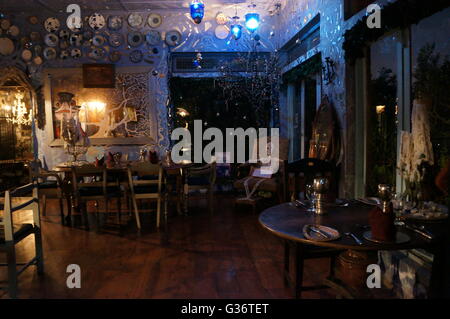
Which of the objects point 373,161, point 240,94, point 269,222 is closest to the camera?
point 269,222

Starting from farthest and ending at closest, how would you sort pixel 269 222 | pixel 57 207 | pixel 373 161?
pixel 57 207
pixel 373 161
pixel 269 222

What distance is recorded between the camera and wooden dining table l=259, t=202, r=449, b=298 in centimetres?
164

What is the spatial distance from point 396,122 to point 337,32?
4.83 ft

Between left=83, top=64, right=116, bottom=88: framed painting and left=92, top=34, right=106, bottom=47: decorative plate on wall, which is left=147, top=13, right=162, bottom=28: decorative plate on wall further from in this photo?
left=83, top=64, right=116, bottom=88: framed painting

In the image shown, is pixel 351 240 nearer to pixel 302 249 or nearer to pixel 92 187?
pixel 302 249

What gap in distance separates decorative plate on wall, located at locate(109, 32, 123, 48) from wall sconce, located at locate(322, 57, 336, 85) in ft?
13.9

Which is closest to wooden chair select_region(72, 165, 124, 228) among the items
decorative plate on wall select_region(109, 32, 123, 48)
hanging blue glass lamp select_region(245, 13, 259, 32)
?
decorative plate on wall select_region(109, 32, 123, 48)

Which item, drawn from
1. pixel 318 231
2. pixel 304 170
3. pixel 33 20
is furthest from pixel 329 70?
pixel 33 20

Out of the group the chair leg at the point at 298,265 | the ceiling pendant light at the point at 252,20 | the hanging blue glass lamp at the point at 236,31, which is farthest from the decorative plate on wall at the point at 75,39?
the chair leg at the point at 298,265

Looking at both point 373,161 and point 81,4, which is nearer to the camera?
point 373,161

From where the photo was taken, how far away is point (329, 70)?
171 inches

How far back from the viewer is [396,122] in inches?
127
